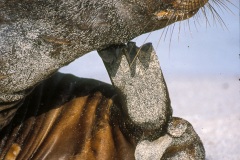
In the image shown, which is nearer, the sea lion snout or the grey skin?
the grey skin

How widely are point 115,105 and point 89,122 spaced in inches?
10.0

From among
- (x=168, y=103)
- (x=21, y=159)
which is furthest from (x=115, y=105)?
(x=21, y=159)

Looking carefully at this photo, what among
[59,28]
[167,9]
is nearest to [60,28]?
[59,28]

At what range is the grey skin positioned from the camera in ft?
11.7

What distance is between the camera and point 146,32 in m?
3.92

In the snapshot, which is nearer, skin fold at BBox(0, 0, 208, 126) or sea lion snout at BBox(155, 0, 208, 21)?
skin fold at BBox(0, 0, 208, 126)

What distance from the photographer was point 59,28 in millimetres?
3611

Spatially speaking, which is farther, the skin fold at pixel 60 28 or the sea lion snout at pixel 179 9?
the sea lion snout at pixel 179 9

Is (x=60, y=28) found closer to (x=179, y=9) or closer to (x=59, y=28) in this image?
(x=59, y=28)

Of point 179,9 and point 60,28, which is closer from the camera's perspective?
point 60,28

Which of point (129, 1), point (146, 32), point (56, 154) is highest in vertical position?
point (129, 1)

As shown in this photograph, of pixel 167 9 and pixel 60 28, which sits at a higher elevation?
pixel 60 28

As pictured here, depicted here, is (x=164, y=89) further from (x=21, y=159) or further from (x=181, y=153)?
(x=21, y=159)

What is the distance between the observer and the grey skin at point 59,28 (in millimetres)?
3561
